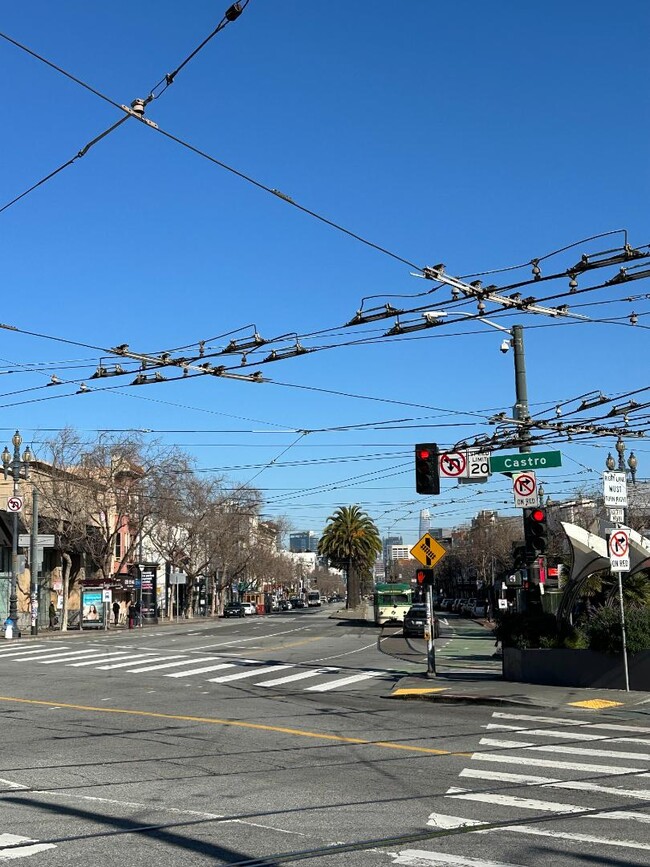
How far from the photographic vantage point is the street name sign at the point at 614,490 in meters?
20.0

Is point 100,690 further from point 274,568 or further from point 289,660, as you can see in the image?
point 274,568

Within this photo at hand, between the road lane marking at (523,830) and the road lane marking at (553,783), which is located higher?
the road lane marking at (523,830)

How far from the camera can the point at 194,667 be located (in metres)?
28.7

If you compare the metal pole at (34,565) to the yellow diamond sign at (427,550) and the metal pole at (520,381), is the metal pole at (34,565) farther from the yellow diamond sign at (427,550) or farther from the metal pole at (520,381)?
the metal pole at (520,381)

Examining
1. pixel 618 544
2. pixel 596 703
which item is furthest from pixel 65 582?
pixel 596 703

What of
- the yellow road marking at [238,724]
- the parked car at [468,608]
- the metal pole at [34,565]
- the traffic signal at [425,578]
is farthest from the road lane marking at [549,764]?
the parked car at [468,608]

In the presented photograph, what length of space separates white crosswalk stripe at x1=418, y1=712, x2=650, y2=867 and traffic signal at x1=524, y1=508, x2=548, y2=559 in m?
6.65

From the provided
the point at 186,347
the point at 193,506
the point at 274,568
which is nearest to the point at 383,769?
the point at 186,347

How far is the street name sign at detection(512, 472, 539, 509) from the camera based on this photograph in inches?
853

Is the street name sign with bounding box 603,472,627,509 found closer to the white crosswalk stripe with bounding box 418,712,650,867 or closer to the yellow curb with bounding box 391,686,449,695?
the yellow curb with bounding box 391,686,449,695

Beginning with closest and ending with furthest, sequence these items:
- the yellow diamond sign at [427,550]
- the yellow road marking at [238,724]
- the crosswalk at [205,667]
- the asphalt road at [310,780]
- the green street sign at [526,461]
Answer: the asphalt road at [310,780], the yellow road marking at [238,724], the green street sign at [526,461], the yellow diamond sign at [427,550], the crosswalk at [205,667]

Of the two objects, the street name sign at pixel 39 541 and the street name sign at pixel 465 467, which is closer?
the street name sign at pixel 465 467

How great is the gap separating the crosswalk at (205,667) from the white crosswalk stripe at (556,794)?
930cm

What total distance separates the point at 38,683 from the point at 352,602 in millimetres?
69054
